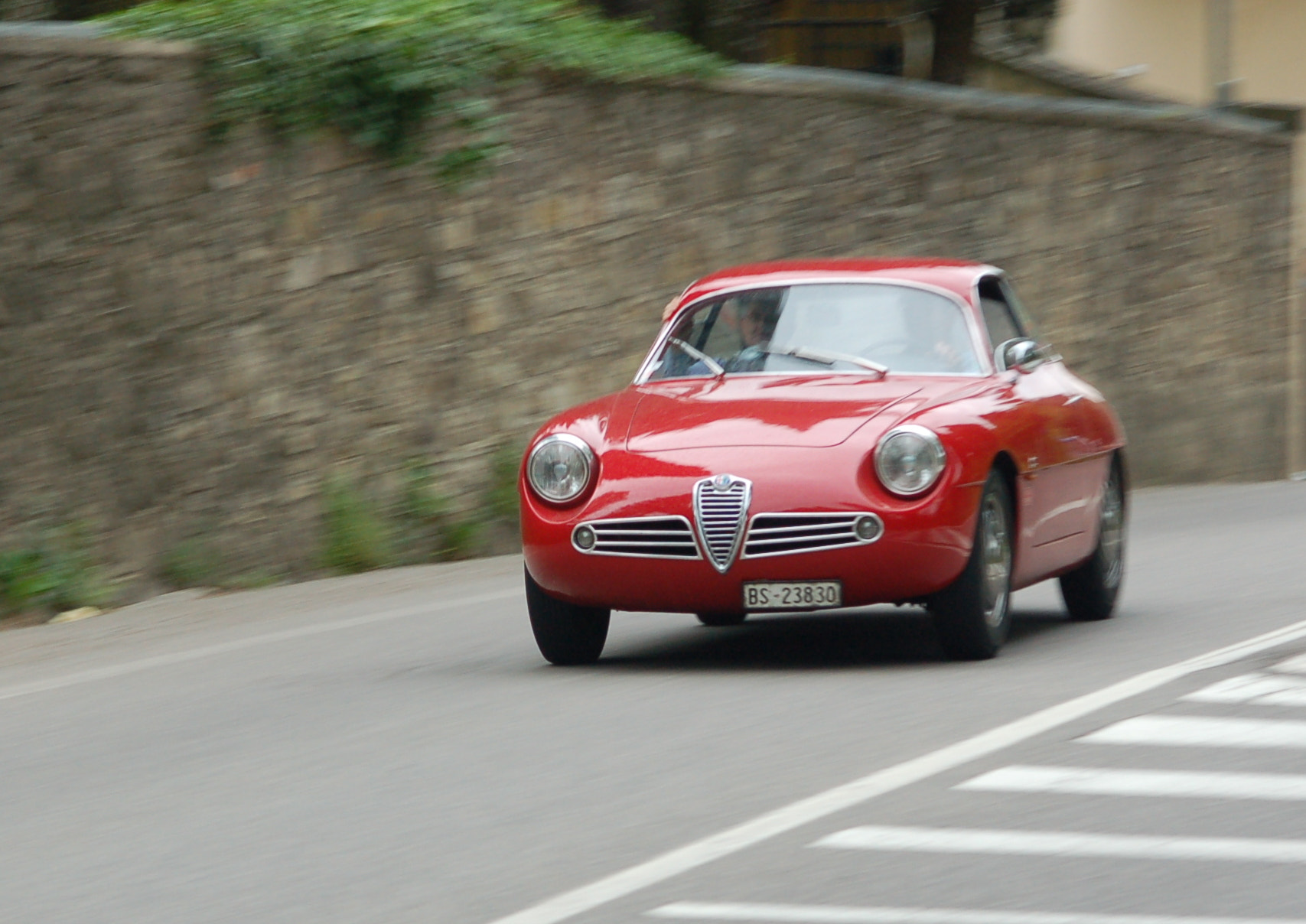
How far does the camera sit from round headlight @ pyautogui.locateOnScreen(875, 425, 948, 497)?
318 inches

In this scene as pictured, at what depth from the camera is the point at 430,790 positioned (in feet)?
20.6

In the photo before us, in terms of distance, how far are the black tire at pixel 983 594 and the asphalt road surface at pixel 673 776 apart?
121 mm

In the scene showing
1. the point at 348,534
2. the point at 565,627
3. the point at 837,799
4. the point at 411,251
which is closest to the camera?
the point at 837,799

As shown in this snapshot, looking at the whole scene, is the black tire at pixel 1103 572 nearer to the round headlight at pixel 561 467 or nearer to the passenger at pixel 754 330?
the passenger at pixel 754 330

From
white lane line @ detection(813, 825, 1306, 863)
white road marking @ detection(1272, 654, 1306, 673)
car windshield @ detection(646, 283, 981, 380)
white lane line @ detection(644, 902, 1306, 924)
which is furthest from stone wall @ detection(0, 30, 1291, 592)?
white lane line @ detection(644, 902, 1306, 924)

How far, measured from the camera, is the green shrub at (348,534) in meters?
13.5

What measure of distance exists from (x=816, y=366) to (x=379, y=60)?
585 cm

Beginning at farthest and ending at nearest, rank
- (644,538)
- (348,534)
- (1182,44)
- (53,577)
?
(1182,44)
(348,534)
(53,577)
(644,538)

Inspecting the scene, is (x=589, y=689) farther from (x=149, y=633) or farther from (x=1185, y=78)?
(x=1185, y=78)

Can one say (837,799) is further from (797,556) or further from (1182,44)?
(1182,44)

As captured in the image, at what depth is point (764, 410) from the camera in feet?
27.9

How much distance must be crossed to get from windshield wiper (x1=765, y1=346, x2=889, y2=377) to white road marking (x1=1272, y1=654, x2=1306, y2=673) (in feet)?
6.17

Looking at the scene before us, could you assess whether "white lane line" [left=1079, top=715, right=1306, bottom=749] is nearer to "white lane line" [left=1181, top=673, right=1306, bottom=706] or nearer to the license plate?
"white lane line" [left=1181, top=673, right=1306, bottom=706]

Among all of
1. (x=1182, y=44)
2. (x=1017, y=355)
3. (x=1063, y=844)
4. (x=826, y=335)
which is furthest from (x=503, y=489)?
(x=1182, y=44)
